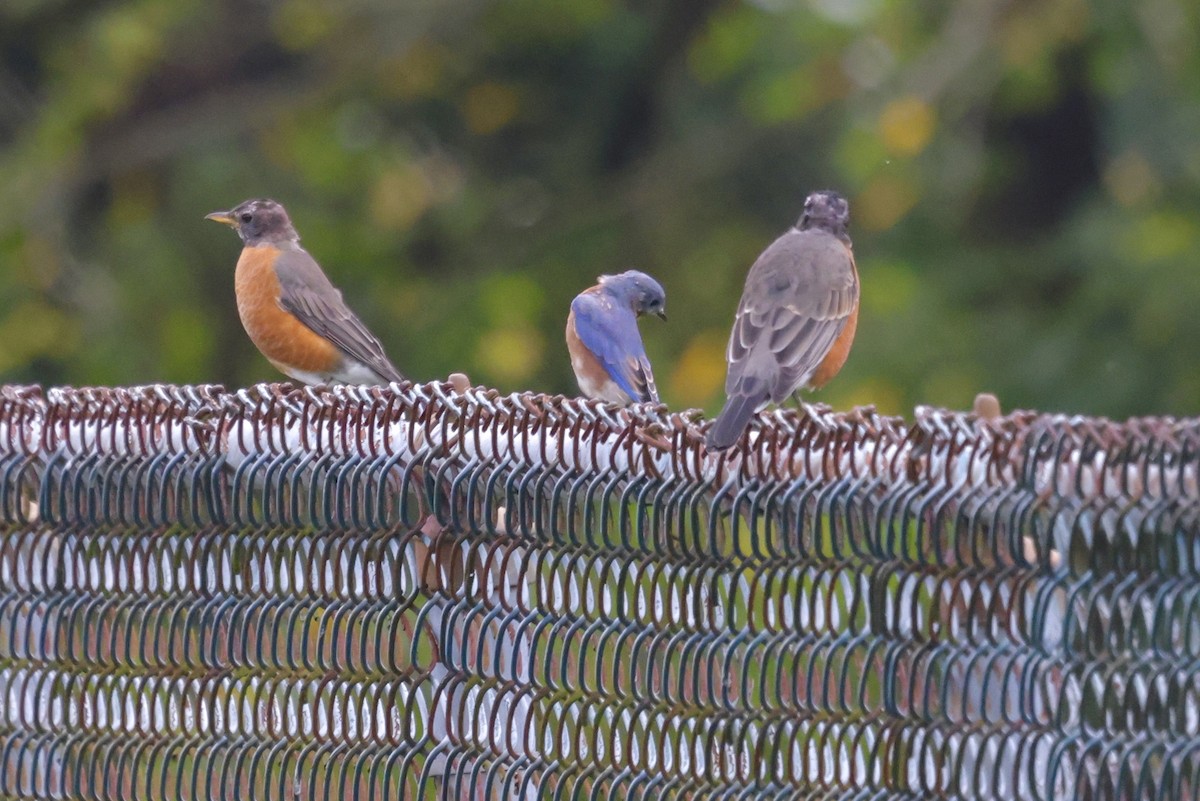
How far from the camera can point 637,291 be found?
7410 millimetres

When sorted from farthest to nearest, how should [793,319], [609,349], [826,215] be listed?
[826,215], [609,349], [793,319]

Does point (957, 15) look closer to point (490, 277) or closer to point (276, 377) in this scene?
point (490, 277)

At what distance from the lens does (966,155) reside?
11695mm

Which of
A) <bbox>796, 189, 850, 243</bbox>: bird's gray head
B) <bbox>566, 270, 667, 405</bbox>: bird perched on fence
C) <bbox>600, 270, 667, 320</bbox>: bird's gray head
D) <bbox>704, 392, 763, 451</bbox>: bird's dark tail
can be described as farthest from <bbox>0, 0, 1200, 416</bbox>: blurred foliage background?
<bbox>704, 392, 763, 451</bbox>: bird's dark tail

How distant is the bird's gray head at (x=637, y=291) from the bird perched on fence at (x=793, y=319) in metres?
0.70

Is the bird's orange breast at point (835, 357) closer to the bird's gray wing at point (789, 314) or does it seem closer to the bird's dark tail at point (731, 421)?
the bird's gray wing at point (789, 314)

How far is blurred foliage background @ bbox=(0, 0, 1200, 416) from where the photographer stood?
10.6m

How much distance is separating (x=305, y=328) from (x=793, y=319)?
260 centimetres

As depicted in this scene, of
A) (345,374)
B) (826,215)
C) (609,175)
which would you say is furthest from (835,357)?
(609,175)

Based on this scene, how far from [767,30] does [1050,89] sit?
186 cm

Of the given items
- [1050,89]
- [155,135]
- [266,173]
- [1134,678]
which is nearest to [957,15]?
[1050,89]

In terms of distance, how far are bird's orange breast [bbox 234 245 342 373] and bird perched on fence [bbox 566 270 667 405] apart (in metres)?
1.18

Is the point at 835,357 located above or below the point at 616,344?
below

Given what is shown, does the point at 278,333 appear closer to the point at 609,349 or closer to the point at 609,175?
the point at 609,349
